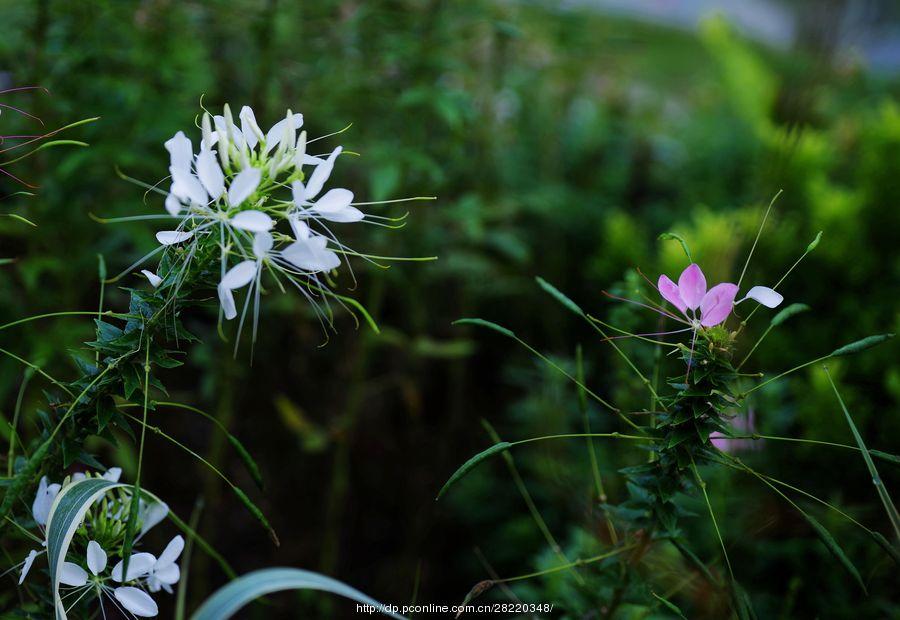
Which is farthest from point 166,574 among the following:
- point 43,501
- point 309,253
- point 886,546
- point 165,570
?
point 886,546

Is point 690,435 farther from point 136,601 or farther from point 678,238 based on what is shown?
point 136,601

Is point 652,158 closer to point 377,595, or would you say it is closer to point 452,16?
point 452,16

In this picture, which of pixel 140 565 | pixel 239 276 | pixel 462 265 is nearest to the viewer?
pixel 239 276

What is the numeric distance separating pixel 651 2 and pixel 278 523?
2708mm

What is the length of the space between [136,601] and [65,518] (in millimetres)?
101

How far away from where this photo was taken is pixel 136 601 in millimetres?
568

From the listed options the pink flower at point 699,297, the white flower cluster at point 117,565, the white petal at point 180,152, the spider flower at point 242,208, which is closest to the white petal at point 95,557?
the white flower cluster at point 117,565

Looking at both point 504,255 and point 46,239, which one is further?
point 504,255

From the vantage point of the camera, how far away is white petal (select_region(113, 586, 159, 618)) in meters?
0.56

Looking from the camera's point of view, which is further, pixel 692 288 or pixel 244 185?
pixel 692 288

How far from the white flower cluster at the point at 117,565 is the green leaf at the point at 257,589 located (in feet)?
0.15

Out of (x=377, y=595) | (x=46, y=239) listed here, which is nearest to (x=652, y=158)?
(x=377, y=595)

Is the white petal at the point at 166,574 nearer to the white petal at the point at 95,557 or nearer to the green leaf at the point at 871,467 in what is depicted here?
the white petal at the point at 95,557

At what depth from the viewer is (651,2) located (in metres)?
3.04
